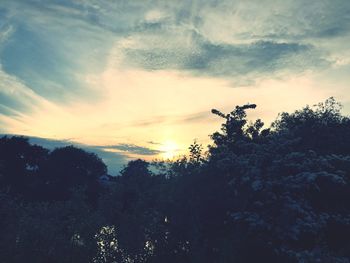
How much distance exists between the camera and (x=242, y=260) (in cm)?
1662

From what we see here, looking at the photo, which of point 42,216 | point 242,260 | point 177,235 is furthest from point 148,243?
point 42,216

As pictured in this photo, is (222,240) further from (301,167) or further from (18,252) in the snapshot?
(18,252)

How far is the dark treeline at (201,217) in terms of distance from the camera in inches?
629

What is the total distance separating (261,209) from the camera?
19.2 metres

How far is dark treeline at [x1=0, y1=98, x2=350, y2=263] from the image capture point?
1598cm

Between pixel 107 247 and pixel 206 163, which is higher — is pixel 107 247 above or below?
below

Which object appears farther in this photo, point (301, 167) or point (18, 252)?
point (301, 167)

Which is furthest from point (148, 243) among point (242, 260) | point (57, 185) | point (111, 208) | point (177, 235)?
point (57, 185)

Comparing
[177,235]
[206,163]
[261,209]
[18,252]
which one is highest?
[206,163]

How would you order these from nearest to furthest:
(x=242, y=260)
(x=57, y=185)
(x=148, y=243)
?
(x=242, y=260) < (x=148, y=243) < (x=57, y=185)

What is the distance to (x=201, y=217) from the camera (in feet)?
61.3

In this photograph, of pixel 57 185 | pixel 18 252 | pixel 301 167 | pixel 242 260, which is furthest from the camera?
pixel 57 185

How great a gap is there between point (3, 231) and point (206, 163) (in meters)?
11.4

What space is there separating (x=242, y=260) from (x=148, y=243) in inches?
191
